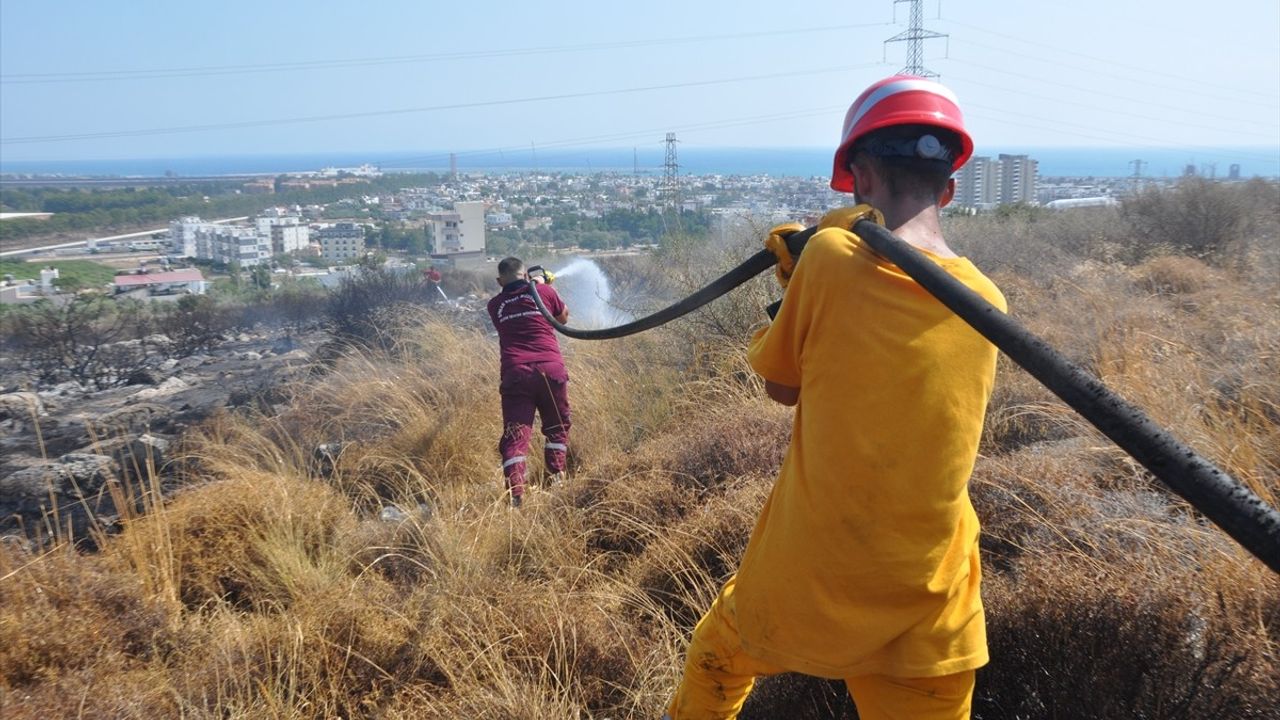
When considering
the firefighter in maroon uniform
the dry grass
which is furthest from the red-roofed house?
the dry grass

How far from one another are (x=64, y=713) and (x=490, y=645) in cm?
124

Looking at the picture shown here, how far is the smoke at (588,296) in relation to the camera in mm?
10805

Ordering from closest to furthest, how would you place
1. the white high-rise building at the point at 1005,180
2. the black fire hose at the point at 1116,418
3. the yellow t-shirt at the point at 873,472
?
the black fire hose at the point at 1116,418, the yellow t-shirt at the point at 873,472, the white high-rise building at the point at 1005,180

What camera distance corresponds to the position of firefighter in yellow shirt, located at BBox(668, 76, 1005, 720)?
1641mm

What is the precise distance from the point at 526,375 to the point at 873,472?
4.39 metres

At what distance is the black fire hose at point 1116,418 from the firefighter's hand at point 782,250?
0.34 metres

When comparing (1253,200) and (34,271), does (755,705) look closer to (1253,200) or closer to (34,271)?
(1253,200)

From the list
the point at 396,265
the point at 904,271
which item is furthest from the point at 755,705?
the point at 396,265

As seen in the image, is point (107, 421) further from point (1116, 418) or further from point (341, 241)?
point (341, 241)

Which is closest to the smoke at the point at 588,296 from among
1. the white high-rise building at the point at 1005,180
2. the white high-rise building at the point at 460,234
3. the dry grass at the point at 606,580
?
the white high-rise building at the point at 460,234

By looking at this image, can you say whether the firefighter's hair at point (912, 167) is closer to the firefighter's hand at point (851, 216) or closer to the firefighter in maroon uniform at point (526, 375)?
the firefighter's hand at point (851, 216)

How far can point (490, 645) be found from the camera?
114 inches

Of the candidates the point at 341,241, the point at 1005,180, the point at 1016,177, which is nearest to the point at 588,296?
the point at 341,241

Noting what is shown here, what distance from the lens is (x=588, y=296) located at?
1305 cm
